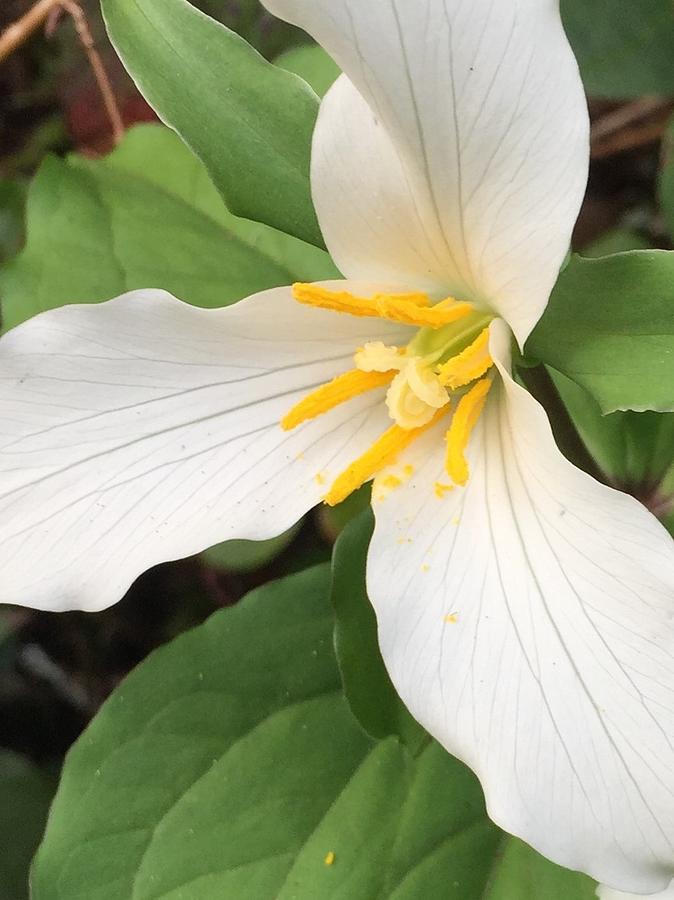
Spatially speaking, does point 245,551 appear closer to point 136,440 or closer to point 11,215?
point 136,440

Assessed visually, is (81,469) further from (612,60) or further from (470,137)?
(612,60)

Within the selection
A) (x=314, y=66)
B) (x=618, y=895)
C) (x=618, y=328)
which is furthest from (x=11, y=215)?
(x=618, y=895)

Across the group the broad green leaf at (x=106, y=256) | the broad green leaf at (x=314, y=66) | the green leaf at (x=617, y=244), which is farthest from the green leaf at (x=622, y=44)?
the broad green leaf at (x=106, y=256)

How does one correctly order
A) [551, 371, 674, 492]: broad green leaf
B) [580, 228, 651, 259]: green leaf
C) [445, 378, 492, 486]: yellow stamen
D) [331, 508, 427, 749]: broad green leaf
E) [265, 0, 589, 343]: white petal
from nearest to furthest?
1. [265, 0, 589, 343]: white petal
2. [445, 378, 492, 486]: yellow stamen
3. [331, 508, 427, 749]: broad green leaf
4. [551, 371, 674, 492]: broad green leaf
5. [580, 228, 651, 259]: green leaf

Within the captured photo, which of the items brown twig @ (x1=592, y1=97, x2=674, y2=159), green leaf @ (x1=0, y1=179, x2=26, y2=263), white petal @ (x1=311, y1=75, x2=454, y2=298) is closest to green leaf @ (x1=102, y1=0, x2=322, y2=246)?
white petal @ (x1=311, y1=75, x2=454, y2=298)

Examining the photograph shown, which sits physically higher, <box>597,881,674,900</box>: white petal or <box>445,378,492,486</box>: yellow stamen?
<box>445,378,492,486</box>: yellow stamen

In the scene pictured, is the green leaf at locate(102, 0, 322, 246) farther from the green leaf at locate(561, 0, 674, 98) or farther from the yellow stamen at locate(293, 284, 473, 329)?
the green leaf at locate(561, 0, 674, 98)

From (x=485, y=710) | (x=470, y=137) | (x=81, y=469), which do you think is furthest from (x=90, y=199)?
(x=485, y=710)

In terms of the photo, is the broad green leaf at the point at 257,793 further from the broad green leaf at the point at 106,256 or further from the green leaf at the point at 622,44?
the green leaf at the point at 622,44
